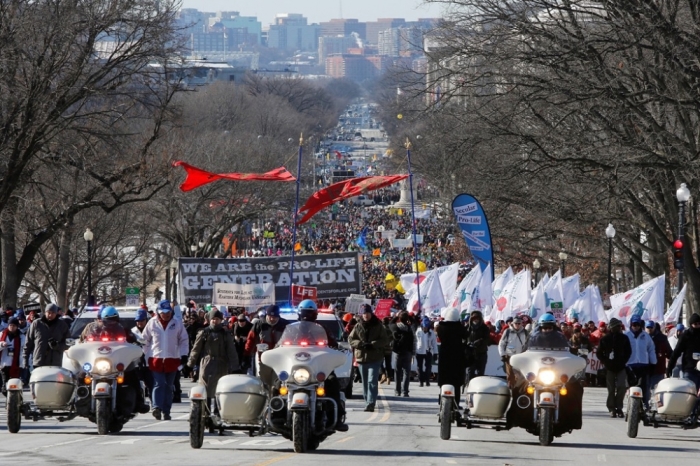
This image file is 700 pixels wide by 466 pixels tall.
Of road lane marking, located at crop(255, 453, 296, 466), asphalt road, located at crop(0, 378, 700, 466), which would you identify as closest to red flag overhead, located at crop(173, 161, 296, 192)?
asphalt road, located at crop(0, 378, 700, 466)

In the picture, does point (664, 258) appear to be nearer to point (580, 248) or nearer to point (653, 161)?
point (580, 248)

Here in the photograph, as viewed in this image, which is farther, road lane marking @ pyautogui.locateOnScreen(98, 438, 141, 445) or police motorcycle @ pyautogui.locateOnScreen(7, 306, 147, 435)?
police motorcycle @ pyautogui.locateOnScreen(7, 306, 147, 435)

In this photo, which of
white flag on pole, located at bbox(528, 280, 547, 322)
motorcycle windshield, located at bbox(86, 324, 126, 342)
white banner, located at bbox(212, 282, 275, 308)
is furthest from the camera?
white banner, located at bbox(212, 282, 275, 308)

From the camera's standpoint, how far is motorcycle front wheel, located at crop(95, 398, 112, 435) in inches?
710

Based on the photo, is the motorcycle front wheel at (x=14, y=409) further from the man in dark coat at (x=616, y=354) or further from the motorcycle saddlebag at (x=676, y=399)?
the man in dark coat at (x=616, y=354)

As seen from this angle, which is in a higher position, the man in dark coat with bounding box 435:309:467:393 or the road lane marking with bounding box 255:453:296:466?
the man in dark coat with bounding box 435:309:467:393

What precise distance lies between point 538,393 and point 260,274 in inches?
1123

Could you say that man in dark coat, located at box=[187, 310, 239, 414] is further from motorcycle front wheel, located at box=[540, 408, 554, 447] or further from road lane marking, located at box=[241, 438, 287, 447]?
motorcycle front wheel, located at box=[540, 408, 554, 447]

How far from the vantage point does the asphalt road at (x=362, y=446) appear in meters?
15.2

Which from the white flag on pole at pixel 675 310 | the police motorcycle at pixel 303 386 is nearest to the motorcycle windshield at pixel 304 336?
the police motorcycle at pixel 303 386

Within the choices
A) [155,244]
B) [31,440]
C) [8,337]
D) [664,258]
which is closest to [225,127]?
[155,244]

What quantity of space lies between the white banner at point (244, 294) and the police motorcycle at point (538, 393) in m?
24.4

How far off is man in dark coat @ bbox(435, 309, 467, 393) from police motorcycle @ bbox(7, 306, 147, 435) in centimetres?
443

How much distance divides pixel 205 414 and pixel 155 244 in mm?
64237
